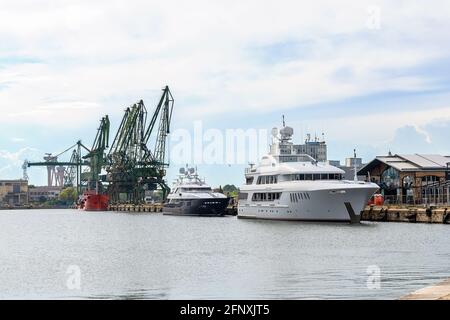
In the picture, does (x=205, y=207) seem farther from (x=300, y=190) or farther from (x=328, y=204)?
(x=328, y=204)

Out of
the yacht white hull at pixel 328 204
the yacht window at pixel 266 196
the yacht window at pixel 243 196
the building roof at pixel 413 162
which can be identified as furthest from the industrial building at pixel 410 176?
the yacht white hull at pixel 328 204

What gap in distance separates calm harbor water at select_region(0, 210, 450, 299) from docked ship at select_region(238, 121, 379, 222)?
10997mm

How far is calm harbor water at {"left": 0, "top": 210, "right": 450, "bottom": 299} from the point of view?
32.9m

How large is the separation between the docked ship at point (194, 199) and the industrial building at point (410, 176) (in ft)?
86.5

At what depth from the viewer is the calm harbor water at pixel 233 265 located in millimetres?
32875

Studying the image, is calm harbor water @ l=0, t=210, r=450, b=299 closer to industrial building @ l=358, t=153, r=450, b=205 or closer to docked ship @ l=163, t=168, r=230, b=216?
industrial building @ l=358, t=153, r=450, b=205

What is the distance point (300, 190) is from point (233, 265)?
4269 centimetres

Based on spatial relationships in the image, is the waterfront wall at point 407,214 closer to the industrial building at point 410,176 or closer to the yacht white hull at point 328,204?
the yacht white hull at point 328,204

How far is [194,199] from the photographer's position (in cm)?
13038

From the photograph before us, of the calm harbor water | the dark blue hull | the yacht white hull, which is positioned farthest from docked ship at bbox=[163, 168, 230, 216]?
the calm harbor water

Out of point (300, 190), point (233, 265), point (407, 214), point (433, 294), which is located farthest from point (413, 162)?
point (433, 294)
